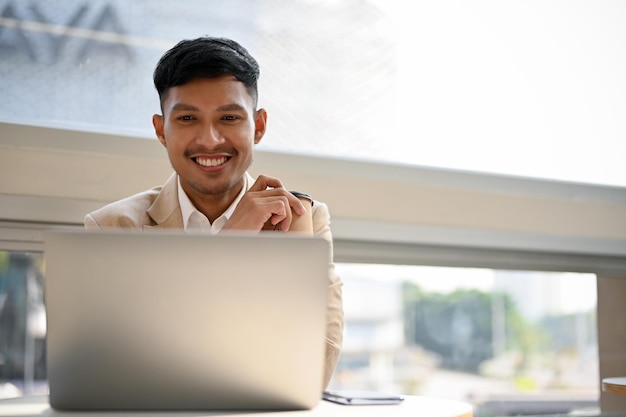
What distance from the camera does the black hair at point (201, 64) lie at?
186 centimetres

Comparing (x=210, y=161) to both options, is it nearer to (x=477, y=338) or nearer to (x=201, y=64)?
(x=201, y=64)

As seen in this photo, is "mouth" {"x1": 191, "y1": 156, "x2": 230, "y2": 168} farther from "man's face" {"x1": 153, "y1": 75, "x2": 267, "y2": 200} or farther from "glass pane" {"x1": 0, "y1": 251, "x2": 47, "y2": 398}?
"glass pane" {"x1": 0, "y1": 251, "x2": 47, "y2": 398}

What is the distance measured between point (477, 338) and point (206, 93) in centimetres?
176

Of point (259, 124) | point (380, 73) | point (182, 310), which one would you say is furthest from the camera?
point (380, 73)

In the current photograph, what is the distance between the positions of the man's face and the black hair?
0.02 metres

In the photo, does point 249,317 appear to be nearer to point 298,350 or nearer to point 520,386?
point 298,350

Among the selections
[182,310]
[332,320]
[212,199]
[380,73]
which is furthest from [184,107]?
[380,73]

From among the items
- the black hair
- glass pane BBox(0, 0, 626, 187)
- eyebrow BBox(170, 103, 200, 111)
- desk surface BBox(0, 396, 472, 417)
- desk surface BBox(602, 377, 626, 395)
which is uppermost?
glass pane BBox(0, 0, 626, 187)

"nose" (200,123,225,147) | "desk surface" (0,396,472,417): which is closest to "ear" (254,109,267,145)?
"nose" (200,123,225,147)

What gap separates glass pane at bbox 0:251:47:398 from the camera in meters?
2.35

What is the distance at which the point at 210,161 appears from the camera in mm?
1916

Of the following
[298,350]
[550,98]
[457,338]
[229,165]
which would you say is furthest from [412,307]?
[298,350]

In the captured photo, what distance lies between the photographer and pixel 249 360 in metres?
1.01

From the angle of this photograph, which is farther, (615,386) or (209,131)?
(615,386)
